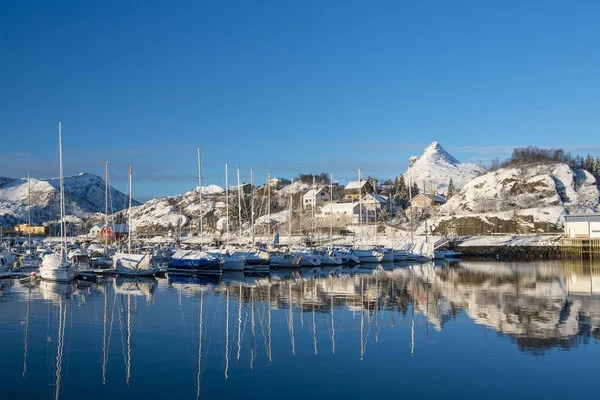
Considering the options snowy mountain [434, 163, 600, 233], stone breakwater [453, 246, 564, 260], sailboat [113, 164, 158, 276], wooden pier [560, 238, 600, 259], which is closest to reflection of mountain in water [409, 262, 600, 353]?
sailboat [113, 164, 158, 276]

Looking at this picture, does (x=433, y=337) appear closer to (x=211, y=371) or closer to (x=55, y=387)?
(x=211, y=371)

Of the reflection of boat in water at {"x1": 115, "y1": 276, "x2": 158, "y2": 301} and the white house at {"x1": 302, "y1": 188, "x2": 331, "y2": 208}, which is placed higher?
the white house at {"x1": 302, "y1": 188, "x2": 331, "y2": 208}

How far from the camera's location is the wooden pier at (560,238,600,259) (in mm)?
85312

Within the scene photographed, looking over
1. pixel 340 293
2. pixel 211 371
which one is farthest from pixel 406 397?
pixel 340 293

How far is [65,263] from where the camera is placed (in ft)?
147

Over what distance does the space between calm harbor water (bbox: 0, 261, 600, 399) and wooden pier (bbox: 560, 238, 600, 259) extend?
5024cm

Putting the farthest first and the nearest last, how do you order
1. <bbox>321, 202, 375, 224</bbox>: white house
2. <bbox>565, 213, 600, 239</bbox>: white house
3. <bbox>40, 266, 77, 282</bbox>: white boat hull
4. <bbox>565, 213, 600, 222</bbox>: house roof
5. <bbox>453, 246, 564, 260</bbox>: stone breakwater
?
1. <bbox>321, 202, 375, 224</bbox>: white house
2. <bbox>565, 213, 600, 222</bbox>: house roof
3. <bbox>565, 213, 600, 239</bbox>: white house
4. <bbox>453, 246, 564, 260</bbox>: stone breakwater
5. <bbox>40, 266, 77, 282</bbox>: white boat hull

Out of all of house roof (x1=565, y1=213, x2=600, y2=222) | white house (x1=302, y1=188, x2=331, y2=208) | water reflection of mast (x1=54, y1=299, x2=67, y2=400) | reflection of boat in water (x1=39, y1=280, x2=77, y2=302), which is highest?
white house (x1=302, y1=188, x2=331, y2=208)

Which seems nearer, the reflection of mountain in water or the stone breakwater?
the reflection of mountain in water

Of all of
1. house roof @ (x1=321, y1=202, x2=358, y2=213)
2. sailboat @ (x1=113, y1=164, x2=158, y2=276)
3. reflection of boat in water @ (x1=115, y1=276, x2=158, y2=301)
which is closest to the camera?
reflection of boat in water @ (x1=115, y1=276, x2=158, y2=301)

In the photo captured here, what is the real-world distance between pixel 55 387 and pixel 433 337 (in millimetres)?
13782

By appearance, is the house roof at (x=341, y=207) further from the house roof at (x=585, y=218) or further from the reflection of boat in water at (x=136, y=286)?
the reflection of boat in water at (x=136, y=286)

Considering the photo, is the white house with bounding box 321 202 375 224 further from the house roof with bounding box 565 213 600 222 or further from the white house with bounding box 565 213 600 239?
the white house with bounding box 565 213 600 239

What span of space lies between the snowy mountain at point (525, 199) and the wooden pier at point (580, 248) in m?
16.1
